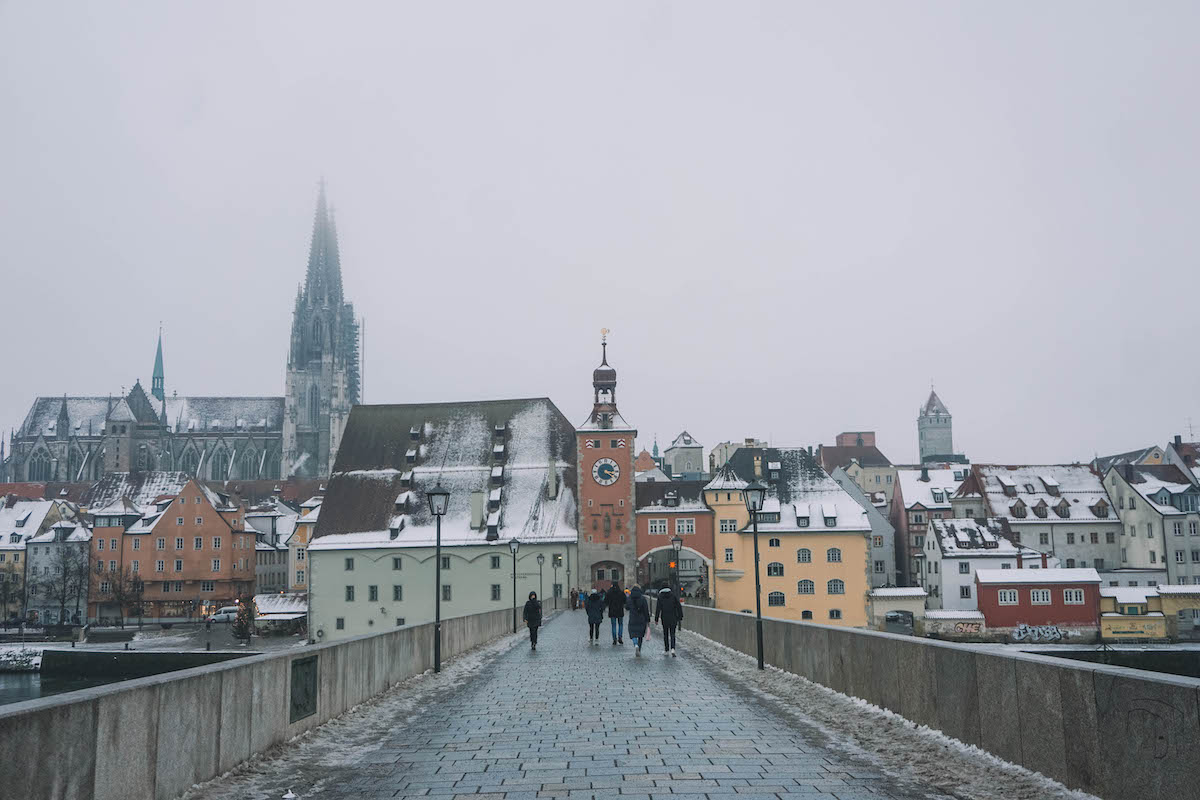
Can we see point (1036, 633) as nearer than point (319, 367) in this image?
Yes

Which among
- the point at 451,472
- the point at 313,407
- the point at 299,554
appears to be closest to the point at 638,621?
the point at 451,472

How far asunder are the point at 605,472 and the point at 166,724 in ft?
253

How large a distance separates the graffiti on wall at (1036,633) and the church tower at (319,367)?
431 feet

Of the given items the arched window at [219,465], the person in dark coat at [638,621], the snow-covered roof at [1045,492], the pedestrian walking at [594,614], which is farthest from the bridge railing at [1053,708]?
the arched window at [219,465]

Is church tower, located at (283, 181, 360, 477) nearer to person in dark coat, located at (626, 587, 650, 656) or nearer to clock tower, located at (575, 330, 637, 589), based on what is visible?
clock tower, located at (575, 330, 637, 589)

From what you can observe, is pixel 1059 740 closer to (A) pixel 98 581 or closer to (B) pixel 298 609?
(B) pixel 298 609

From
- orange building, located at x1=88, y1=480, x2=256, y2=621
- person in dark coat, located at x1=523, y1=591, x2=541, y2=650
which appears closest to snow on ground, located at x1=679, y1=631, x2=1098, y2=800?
person in dark coat, located at x1=523, y1=591, x2=541, y2=650

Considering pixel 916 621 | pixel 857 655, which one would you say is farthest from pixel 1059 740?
pixel 916 621

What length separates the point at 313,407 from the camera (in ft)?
618

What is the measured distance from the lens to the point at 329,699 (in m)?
13.6

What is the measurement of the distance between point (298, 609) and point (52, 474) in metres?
104

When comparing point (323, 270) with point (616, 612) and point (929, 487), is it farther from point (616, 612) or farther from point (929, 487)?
point (616, 612)

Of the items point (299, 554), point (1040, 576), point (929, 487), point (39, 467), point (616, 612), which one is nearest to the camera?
point (616, 612)

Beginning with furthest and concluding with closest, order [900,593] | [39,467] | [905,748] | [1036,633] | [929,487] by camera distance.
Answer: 1. [39,467]
2. [929,487]
3. [900,593]
4. [1036,633]
5. [905,748]
